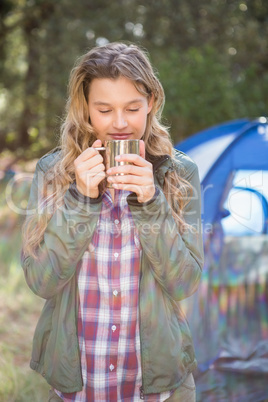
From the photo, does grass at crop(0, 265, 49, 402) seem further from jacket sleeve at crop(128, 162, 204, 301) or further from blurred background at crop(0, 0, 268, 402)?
jacket sleeve at crop(128, 162, 204, 301)

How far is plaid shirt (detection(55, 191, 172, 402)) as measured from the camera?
4.59ft

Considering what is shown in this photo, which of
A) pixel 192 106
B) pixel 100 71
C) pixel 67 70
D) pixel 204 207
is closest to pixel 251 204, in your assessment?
pixel 204 207

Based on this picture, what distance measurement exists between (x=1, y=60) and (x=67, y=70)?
6.14ft

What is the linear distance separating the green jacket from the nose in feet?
0.54

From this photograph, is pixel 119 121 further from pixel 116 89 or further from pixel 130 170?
pixel 130 170

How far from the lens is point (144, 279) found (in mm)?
1408

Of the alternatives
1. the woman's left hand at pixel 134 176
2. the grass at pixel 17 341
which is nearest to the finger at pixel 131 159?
the woman's left hand at pixel 134 176

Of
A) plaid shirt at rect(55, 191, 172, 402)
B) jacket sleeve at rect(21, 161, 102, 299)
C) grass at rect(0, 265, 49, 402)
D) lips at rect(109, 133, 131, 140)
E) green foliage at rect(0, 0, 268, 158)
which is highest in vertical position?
green foliage at rect(0, 0, 268, 158)

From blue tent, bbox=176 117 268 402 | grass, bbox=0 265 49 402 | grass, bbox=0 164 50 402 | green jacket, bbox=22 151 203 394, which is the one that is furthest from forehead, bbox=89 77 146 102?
grass, bbox=0 265 49 402

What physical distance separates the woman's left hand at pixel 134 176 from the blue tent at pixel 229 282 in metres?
1.63

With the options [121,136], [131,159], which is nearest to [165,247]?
[131,159]

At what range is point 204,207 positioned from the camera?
289 centimetres

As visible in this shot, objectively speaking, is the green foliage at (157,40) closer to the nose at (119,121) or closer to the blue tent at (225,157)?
the blue tent at (225,157)

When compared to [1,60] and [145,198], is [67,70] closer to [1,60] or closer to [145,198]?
[1,60]
